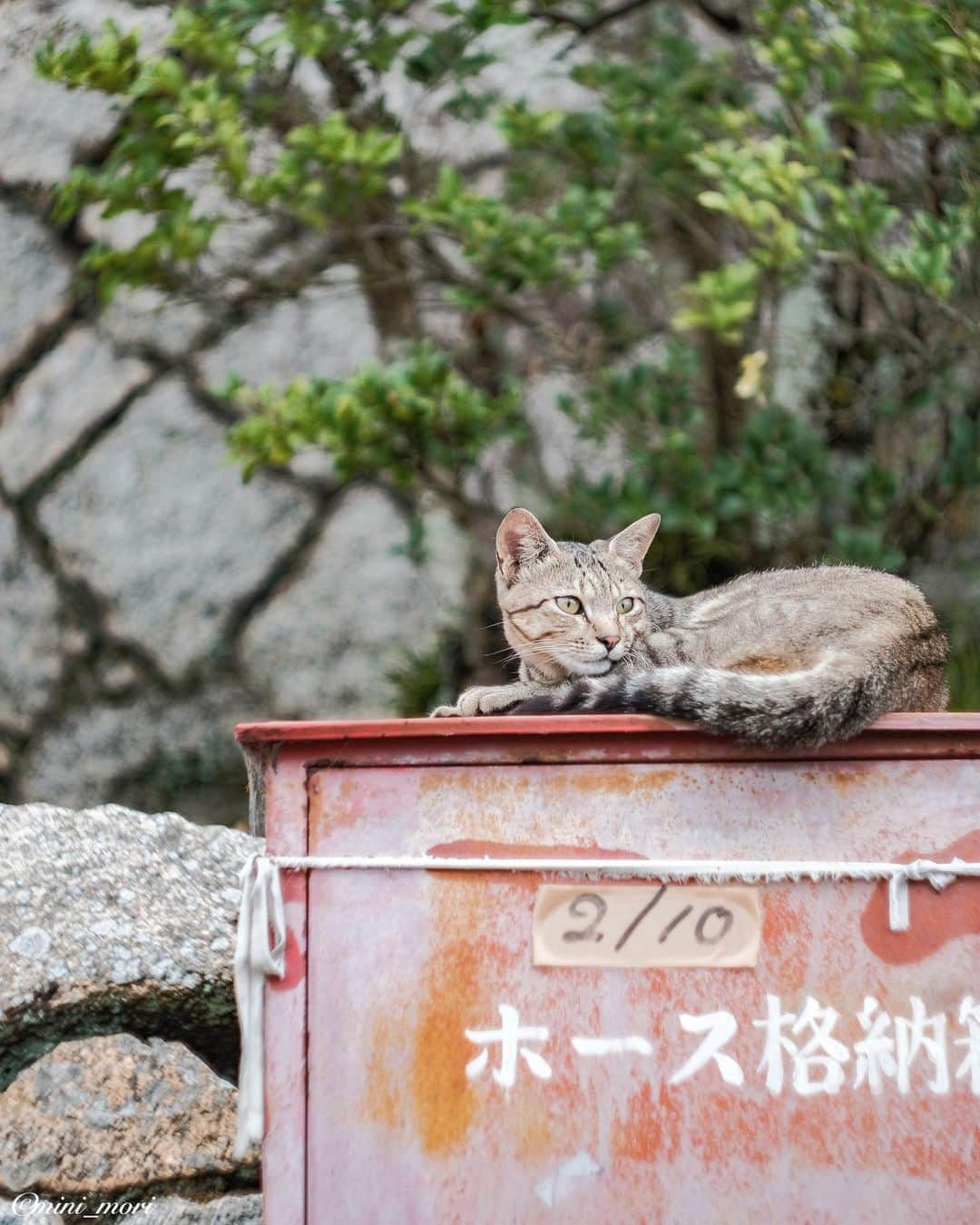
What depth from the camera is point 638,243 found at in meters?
3.78

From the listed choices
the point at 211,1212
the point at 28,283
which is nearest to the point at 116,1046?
the point at 211,1212

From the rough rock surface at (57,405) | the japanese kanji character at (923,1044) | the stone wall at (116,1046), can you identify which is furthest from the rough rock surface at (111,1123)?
the rough rock surface at (57,405)

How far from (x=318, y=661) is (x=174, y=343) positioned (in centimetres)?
131

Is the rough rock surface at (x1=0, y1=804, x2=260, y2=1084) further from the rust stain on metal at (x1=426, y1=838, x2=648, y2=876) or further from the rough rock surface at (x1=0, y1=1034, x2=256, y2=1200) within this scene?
the rust stain on metal at (x1=426, y1=838, x2=648, y2=876)

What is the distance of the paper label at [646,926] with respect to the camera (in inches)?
66.5

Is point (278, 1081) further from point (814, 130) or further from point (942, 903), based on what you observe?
point (814, 130)

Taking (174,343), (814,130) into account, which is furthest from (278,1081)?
(174,343)

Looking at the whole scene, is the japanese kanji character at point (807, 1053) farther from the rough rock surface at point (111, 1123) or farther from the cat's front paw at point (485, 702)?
the rough rock surface at point (111, 1123)

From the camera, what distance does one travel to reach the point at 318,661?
190 inches

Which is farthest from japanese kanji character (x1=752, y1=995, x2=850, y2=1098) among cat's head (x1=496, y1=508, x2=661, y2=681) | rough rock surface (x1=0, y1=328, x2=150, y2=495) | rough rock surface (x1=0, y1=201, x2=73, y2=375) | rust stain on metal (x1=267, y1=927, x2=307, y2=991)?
rough rock surface (x1=0, y1=201, x2=73, y2=375)

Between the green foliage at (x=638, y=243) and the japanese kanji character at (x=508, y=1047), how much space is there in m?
1.79

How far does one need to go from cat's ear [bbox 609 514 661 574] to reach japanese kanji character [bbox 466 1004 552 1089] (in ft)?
3.91

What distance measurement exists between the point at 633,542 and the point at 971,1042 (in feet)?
4.22

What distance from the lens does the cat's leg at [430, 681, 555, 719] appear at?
223 cm
